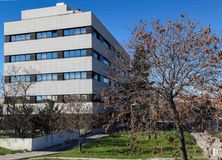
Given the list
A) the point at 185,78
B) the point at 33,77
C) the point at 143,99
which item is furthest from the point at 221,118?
the point at 33,77

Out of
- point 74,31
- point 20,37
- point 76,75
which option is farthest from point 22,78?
point 74,31

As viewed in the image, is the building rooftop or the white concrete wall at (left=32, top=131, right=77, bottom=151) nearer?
the white concrete wall at (left=32, top=131, right=77, bottom=151)

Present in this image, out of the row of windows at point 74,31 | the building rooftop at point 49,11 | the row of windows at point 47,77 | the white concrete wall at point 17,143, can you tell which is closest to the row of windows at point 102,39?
the row of windows at point 74,31

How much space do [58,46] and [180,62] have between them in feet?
A: 130

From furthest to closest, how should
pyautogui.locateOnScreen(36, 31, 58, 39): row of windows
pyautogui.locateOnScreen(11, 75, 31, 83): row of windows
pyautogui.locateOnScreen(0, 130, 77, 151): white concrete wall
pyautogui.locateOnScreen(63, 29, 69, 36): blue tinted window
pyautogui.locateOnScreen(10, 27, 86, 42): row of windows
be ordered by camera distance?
pyautogui.locateOnScreen(11, 75, 31, 83): row of windows < pyautogui.locateOnScreen(36, 31, 58, 39): row of windows < pyautogui.locateOnScreen(63, 29, 69, 36): blue tinted window < pyautogui.locateOnScreen(10, 27, 86, 42): row of windows < pyautogui.locateOnScreen(0, 130, 77, 151): white concrete wall

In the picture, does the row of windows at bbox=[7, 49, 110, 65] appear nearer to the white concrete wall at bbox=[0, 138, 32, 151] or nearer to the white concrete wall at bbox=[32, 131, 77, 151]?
the white concrete wall at bbox=[32, 131, 77, 151]

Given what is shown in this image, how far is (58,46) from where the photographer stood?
1876 inches

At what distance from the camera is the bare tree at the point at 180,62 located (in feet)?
27.5

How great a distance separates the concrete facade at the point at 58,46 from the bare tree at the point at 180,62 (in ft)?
116

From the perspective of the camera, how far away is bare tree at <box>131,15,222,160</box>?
27.5 feet

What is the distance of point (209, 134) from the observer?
8.45 meters

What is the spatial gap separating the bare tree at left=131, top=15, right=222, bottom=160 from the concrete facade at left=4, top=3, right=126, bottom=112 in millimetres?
35260

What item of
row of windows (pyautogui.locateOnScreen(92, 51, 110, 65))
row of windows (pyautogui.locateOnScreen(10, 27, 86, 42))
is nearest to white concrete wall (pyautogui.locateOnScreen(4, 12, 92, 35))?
row of windows (pyautogui.locateOnScreen(10, 27, 86, 42))

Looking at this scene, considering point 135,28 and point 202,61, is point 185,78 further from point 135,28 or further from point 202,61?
point 135,28
